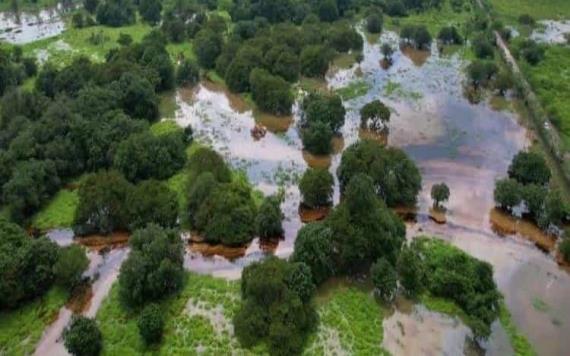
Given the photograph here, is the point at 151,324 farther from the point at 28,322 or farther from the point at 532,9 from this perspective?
the point at 532,9

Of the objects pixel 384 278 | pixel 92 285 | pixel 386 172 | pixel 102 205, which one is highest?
pixel 386 172

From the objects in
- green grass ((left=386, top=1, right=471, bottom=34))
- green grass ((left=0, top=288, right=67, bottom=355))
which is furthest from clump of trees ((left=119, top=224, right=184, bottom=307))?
green grass ((left=386, top=1, right=471, bottom=34))

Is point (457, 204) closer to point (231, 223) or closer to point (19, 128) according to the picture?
point (231, 223)

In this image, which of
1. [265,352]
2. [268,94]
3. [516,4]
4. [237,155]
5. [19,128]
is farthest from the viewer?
[516,4]

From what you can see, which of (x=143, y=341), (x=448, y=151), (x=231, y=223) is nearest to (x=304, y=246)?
(x=231, y=223)

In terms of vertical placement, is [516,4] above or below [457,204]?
above

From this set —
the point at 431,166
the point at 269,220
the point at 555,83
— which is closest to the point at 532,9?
the point at 555,83

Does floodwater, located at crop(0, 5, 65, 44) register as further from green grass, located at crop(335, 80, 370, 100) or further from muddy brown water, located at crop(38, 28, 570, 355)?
green grass, located at crop(335, 80, 370, 100)

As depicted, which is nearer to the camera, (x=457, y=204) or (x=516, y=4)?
(x=457, y=204)
